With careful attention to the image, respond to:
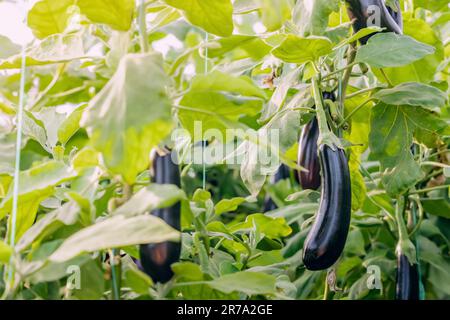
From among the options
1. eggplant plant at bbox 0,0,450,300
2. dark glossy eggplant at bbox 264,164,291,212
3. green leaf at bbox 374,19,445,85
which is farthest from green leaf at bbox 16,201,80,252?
dark glossy eggplant at bbox 264,164,291,212

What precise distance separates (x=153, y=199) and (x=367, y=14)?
18.4 inches

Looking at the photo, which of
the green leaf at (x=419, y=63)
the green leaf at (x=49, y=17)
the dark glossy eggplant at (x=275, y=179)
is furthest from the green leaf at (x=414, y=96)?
the dark glossy eggplant at (x=275, y=179)

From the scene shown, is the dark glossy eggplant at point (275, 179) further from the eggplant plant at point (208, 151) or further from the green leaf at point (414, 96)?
the green leaf at point (414, 96)

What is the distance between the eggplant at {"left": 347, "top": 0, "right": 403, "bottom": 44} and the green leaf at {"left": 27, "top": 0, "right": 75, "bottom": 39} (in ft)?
1.23

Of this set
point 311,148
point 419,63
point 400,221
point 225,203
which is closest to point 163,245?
point 225,203

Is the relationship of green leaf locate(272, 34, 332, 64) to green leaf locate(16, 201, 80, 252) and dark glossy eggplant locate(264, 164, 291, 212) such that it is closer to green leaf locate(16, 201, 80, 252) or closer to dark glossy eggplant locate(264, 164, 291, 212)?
green leaf locate(16, 201, 80, 252)

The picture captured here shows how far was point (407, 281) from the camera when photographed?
1.04 metres

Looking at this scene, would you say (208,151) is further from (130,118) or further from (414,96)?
(130,118)

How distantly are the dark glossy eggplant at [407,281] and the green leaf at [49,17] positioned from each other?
0.60m

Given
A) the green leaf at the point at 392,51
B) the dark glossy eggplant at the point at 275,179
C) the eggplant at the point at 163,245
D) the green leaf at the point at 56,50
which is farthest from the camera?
the dark glossy eggplant at the point at 275,179

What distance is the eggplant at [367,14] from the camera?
929 millimetres

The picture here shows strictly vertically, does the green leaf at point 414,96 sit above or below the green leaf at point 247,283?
above

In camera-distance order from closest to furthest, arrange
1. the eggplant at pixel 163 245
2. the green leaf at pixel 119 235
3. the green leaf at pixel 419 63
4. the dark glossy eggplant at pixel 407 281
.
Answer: the green leaf at pixel 119 235 < the eggplant at pixel 163 245 < the dark glossy eggplant at pixel 407 281 < the green leaf at pixel 419 63

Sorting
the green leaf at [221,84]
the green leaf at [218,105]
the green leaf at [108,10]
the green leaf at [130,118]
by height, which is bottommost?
the green leaf at [130,118]
